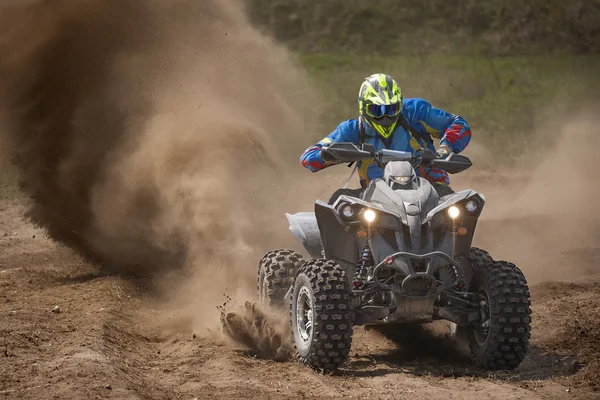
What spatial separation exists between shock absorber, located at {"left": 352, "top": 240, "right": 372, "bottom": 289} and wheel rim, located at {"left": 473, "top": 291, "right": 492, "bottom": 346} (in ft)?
3.07

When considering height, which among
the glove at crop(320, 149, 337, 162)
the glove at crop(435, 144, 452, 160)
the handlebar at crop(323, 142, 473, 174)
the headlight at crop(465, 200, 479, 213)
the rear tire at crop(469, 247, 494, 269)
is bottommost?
the rear tire at crop(469, 247, 494, 269)

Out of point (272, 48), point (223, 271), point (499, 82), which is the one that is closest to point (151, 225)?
point (223, 271)

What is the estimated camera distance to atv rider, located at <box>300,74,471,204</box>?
921 centimetres

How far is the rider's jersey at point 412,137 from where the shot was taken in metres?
9.34

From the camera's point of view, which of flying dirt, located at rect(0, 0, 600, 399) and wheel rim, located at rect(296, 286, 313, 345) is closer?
wheel rim, located at rect(296, 286, 313, 345)

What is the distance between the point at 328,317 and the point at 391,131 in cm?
224

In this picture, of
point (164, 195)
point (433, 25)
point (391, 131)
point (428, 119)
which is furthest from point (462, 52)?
point (391, 131)

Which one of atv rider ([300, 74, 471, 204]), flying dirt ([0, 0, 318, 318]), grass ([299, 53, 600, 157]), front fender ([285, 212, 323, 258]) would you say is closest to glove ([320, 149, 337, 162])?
atv rider ([300, 74, 471, 204])

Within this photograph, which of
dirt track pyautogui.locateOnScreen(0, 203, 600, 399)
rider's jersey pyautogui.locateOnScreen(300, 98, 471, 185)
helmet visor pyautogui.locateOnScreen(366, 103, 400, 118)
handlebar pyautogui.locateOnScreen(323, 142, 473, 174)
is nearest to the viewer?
dirt track pyautogui.locateOnScreen(0, 203, 600, 399)

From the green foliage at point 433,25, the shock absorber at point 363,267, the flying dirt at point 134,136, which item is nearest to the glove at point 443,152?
the shock absorber at point 363,267

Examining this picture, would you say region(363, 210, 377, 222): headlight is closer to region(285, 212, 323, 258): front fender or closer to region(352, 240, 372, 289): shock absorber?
region(352, 240, 372, 289): shock absorber

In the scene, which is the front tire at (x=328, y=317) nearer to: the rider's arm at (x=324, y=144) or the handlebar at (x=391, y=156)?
the handlebar at (x=391, y=156)

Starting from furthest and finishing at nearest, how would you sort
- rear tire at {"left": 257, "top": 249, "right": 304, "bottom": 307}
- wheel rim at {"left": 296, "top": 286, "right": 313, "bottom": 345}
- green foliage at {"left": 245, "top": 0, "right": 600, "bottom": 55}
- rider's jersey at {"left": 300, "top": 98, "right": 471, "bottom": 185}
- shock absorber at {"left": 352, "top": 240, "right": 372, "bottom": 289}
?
1. green foliage at {"left": 245, "top": 0, "right": 600, "bottom": 55}
2. rear tire at {"left": 257, "top": 249, "right": 304, "bottom": 307}
3. rider's jersey at {"left": 300, "top": 98, "right": 471, "bottom": 185}
4. wheel rim at {"left": 296, "top": 286, "right": 313, "bottom": 345}
5. shock absorber at {"left": 352, "top": 240, "right": 372, "bottom": 289}

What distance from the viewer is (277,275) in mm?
9523
